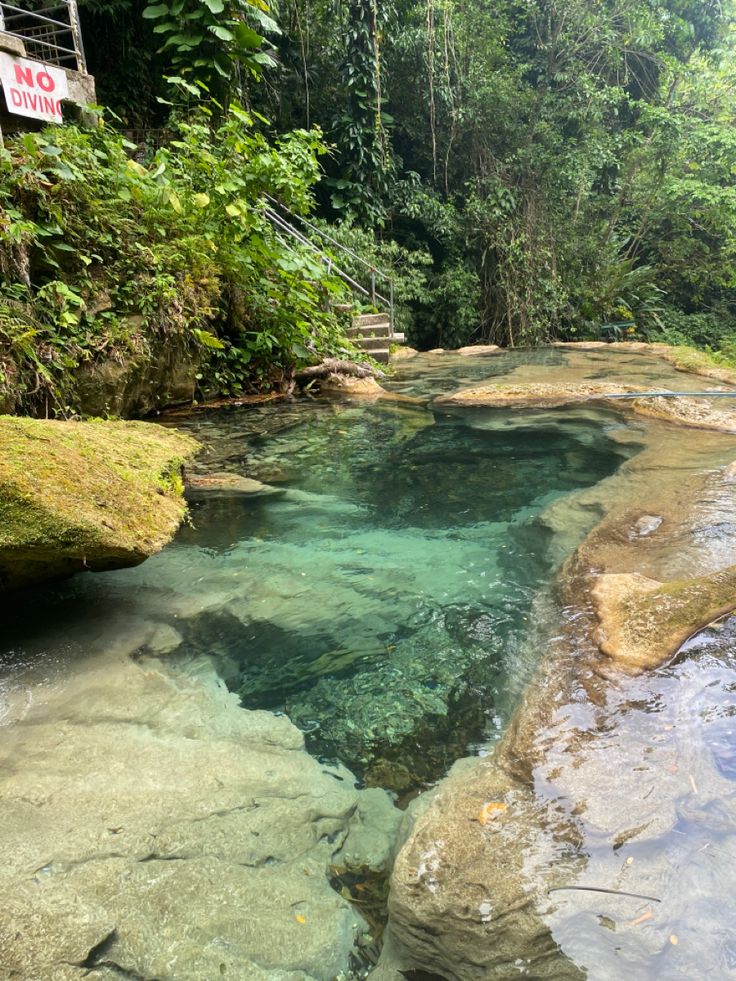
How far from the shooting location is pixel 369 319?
37.5 ft

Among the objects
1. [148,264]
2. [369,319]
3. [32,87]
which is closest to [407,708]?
[148,264]

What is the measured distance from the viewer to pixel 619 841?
1.95 m

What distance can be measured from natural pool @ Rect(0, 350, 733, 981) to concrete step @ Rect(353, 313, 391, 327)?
263 inches

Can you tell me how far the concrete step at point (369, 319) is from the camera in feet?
36.5

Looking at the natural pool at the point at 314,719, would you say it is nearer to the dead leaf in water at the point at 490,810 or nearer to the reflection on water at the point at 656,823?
the reflection on water at the point at 656,823

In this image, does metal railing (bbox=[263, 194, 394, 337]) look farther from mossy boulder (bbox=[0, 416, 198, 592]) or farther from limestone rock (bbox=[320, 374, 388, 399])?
mossy boulder (bbox=[0, 416, 198, 592])

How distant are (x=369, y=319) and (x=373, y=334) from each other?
0.33 m

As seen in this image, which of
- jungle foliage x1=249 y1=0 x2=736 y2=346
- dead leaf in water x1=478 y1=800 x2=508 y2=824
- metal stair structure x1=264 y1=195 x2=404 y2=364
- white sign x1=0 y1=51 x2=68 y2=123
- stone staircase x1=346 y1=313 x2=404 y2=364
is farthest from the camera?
jungle foliage x1=249 y1=0 x2=736 y2=346

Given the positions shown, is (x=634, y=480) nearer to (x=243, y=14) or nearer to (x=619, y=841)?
(x=619, y=841)

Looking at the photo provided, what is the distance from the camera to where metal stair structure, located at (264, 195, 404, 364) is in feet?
33.7

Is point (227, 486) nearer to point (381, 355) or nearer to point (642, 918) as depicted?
point (642, 918)

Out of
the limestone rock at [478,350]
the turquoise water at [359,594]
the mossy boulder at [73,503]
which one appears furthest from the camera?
the limestone rock at [478,350]

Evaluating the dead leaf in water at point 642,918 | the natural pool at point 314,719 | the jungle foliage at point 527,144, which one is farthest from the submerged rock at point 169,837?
the jungle foliage at point 527,144

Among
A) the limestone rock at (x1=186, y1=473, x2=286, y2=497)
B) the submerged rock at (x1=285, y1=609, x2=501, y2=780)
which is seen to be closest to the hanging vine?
the limestone rock at (x1=186, y1=473, x2=286, y2=497)
